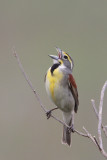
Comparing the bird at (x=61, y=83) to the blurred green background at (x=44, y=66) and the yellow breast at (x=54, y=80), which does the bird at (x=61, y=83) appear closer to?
the yellow breast at (x=54, y=80)

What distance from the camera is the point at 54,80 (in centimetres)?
621

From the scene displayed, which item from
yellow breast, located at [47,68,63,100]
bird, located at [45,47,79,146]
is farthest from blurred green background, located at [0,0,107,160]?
yellow breast, located at [47,68,63,100]

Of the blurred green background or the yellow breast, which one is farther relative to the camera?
the blurred green background

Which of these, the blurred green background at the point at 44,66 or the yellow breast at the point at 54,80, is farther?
the blurred green background at the point at 44,66

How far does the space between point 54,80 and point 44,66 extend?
4.04m

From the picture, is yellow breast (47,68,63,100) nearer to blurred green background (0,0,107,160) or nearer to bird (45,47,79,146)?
bird (45,47,79,146)

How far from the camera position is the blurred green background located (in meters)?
7.70

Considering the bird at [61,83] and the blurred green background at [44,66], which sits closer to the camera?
the bird at [61,83]

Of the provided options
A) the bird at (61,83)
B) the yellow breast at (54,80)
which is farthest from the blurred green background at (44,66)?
the yellow breast at (54,80)

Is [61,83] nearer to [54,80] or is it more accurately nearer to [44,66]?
[54,80]

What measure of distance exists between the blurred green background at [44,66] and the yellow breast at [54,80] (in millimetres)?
1386

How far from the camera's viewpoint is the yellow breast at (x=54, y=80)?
6184 mm

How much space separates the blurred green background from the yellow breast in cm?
139

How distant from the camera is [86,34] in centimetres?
1186
